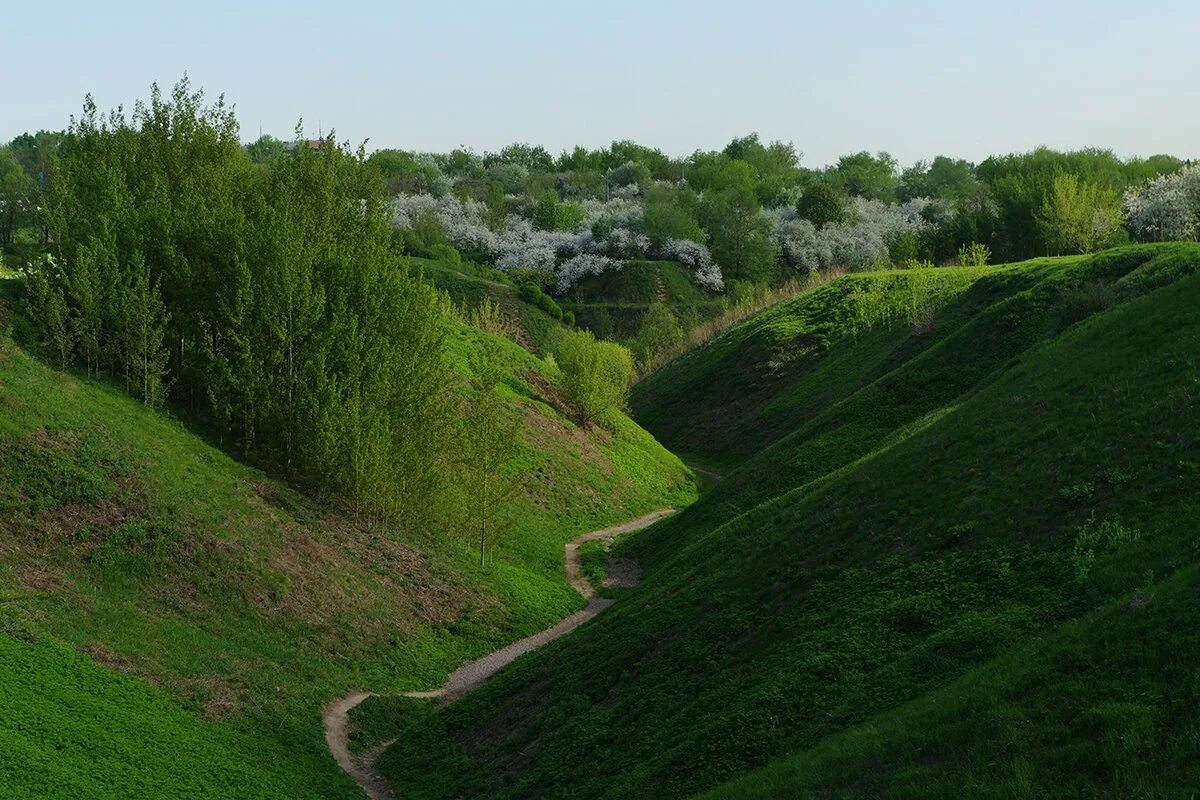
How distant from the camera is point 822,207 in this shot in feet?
410

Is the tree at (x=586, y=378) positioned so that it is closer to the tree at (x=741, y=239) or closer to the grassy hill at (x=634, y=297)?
the grassy hill at (x=634, y=297)

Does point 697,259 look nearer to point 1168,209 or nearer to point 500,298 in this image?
point 500,298

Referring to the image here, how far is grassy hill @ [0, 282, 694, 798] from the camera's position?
1858 cm

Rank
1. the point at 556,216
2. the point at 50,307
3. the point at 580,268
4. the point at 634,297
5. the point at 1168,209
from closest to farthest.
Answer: the point at 50,307 < the point at 1168,209 < the point at 634,297 < the point at 580,268 < the point at 556,216

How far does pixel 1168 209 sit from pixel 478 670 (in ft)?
211

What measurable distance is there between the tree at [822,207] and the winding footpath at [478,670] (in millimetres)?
85349

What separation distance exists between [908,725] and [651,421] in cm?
6829

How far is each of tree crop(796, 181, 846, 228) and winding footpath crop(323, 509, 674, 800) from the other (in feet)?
280

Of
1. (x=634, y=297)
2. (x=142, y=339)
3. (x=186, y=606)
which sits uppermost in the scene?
(x=634, y=297)

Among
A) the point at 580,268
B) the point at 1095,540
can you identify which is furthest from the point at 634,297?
the point at 1095,540

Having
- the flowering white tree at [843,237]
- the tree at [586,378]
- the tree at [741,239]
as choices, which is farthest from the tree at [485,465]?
the tree at [741,239]

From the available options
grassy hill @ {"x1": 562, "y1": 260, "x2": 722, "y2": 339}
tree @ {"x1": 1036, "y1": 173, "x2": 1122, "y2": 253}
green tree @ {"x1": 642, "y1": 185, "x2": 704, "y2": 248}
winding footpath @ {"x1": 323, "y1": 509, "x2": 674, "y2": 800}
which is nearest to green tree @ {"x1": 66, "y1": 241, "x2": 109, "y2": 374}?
winding footpath @ {"x1": 323, "y1": 509, "x2": 674, "y2": 800}

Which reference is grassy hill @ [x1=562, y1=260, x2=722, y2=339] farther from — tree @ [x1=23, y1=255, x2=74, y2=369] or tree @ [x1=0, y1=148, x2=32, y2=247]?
tree @ [x1=23, y1=255, x2=74, y2=369]

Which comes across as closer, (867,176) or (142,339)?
A: (142,339)
